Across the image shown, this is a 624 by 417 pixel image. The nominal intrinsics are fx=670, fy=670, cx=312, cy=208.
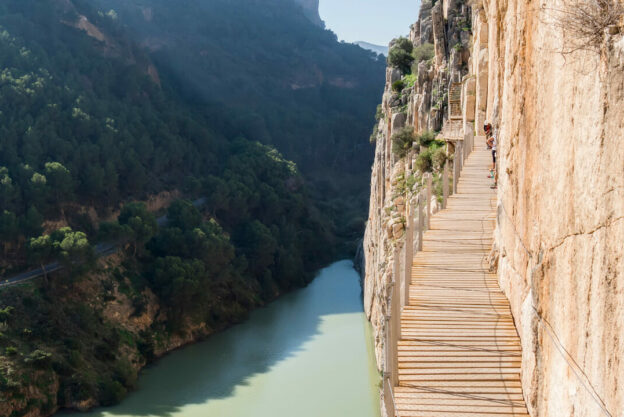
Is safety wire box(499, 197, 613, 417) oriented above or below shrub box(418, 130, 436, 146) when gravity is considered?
below

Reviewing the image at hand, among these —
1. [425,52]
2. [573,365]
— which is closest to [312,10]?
[425,52]

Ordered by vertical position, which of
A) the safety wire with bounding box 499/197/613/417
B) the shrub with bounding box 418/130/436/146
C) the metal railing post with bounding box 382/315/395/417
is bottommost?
the metal railing post with bounding box 382/315/395/417

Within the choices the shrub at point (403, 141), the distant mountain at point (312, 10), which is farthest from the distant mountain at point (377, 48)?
the shrub at point (403, 141)

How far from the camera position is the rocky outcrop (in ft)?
80.0

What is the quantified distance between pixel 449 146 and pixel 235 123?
4418 centimetres

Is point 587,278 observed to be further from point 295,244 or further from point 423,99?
point 295,244

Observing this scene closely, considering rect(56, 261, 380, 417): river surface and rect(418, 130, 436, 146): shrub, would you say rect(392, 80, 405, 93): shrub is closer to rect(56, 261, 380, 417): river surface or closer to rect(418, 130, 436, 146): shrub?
rect(418, 130, 436, 146): shrub

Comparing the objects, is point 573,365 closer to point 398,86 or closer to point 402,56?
point 398,86

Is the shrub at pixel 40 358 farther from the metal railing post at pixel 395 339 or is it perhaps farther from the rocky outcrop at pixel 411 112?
the metal railing post at pixel 395 339

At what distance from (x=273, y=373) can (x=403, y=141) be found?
38.0ft

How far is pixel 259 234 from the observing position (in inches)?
1788

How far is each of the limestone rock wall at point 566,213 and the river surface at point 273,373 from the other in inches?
737

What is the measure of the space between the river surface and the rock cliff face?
Result: 60.3 feet

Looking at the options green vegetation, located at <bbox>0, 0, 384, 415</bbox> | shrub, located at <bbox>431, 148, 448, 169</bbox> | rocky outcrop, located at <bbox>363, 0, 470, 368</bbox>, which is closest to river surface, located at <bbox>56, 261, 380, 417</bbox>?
green vegetation, located at <bbox>0, 0, 384, 415</bbox>
